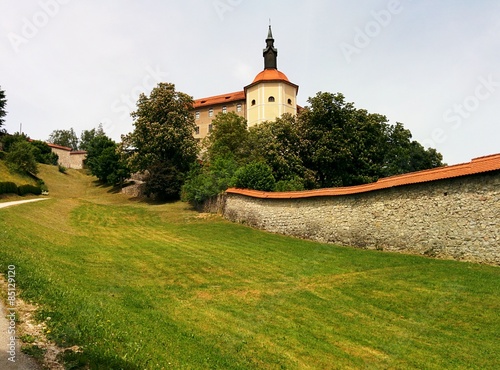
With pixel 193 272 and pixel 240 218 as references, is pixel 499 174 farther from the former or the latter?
pixel 240 218

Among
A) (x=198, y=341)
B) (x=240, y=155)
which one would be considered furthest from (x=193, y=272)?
(x=240, y=155)

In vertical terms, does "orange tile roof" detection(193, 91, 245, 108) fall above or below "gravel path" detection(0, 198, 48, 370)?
above

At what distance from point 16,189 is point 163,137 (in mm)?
15196

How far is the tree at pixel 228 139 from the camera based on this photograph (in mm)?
38766

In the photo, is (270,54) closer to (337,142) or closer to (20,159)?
(337,142)

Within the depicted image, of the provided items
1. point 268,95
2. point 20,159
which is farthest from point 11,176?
point 268,95

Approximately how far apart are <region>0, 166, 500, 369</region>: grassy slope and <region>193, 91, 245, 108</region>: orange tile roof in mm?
49464

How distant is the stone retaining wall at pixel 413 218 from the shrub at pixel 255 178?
316cm

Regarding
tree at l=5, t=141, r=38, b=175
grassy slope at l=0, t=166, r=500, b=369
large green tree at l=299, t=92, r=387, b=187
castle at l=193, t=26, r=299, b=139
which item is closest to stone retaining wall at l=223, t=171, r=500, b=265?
grassy slope at l=0, t=166, r=500, b=369

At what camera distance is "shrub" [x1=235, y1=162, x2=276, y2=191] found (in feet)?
84.8

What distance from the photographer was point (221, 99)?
6744 cm

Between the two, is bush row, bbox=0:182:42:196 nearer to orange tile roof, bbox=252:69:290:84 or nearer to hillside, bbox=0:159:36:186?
hillside, bbox=0:159:36:186

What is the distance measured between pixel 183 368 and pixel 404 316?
6.16 metres

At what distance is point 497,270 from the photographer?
12969mm
